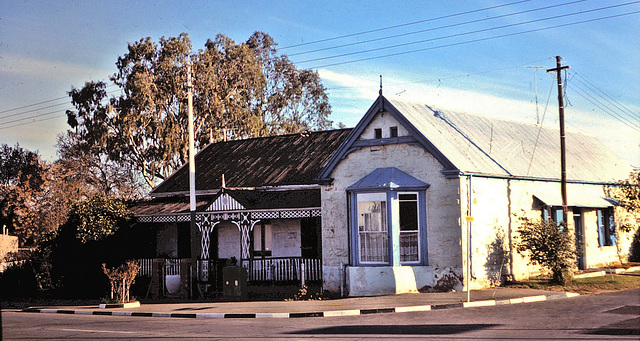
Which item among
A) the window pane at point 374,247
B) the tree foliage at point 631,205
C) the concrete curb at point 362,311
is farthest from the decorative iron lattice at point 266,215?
the tree foliage at point 631,205

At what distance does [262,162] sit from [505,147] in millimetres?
10478

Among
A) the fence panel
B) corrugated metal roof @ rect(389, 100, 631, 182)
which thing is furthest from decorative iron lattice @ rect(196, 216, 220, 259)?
corrugated metal roof @ rect(389, 100, 631, 182)

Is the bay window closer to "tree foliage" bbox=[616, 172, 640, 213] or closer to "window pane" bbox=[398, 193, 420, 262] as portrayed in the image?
"window pane" bbox=[398, 193, 420, 262]

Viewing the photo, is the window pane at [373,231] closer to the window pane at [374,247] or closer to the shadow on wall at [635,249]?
the window pane at [374,247]

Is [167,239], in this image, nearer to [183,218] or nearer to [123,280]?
[183,218]

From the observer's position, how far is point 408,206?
22.0 metres

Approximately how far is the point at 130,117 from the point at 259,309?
81.4 feet

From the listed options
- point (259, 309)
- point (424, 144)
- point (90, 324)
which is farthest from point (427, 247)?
point (90, 324)

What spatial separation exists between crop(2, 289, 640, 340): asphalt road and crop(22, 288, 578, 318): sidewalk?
78 centimetres

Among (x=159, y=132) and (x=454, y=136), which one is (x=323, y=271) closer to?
(x=454, y=136)

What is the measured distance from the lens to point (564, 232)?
73.1 ft

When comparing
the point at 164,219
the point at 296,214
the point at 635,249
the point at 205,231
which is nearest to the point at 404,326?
the point at 296,214

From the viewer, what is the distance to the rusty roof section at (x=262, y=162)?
28594 millimetres

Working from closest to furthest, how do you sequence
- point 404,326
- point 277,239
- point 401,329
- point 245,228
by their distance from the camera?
point 401,329, point 404,326, point 245,228, point 277,239
